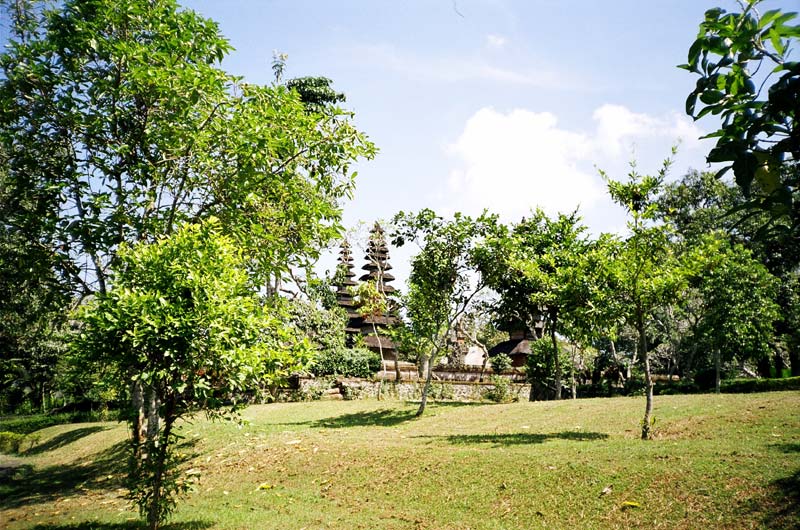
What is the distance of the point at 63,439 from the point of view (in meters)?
22.1

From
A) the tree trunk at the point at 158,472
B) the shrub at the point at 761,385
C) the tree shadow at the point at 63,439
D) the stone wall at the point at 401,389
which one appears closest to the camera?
the tree trunk at the point at 158,472

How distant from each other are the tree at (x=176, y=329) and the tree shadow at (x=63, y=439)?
17725mm

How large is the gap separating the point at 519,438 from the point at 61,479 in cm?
1253

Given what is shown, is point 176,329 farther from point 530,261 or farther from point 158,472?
point 530,261

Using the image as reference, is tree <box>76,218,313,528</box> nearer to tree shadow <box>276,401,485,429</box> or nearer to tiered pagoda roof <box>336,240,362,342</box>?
tree shadow <box>276,401,485,429</box>

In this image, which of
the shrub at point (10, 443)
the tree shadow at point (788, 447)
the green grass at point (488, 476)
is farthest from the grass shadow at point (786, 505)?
the shrub at point (10, 443)

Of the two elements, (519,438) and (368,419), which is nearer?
(519,438)

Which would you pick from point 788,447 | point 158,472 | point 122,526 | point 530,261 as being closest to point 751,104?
point 158,472

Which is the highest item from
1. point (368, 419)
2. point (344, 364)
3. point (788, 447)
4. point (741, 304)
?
point (741, 304)

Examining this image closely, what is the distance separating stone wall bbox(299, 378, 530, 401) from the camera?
2658cm

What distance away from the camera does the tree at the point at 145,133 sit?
411 inches

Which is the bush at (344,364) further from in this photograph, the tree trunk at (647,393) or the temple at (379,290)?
the tree trunk at (647,393)

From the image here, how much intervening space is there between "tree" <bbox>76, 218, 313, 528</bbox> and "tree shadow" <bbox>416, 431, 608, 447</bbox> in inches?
248

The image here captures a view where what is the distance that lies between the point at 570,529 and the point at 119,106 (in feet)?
38.5
